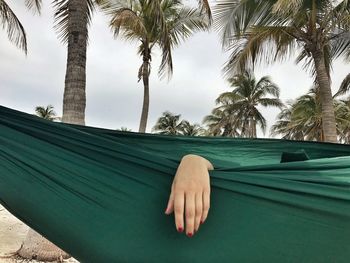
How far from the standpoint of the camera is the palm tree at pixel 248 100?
1725cm

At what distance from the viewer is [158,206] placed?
3.23 ft

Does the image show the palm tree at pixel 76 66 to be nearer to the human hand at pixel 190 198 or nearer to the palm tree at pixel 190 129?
the human hand at pixel 190 198

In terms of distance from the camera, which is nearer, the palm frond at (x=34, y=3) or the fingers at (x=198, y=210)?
the fingers at (x=198, y=210)

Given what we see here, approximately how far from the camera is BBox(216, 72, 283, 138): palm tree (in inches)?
679

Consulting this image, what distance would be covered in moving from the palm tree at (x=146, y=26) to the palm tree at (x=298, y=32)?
3.04 ft

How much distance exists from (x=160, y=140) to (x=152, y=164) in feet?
1.44

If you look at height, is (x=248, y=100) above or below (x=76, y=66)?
above

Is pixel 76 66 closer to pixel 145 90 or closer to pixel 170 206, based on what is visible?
pixel 170 206

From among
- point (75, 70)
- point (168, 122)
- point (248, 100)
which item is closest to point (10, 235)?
point (75, 70)

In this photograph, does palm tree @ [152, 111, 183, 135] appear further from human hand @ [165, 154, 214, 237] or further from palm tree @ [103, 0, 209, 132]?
human hand @ [165, 154, 214, 237]

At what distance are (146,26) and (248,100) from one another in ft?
35.4

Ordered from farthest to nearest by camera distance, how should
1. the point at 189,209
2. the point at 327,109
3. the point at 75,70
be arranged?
the point at 327,109
the point at 75,70
the point at 189,209

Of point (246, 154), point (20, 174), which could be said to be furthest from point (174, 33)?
point (20, 174)

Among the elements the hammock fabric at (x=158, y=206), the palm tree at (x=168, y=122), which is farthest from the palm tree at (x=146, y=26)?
the palm tree at (x=168, y=122)
